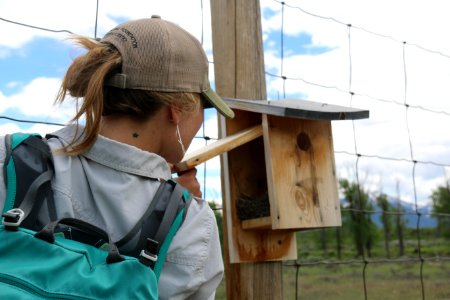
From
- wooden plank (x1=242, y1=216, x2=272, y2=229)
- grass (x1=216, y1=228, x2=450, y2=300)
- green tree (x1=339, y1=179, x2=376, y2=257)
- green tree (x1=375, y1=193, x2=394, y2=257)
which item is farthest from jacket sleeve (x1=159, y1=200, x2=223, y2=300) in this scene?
green tree (x1=375, y1=193, x2=394, y2=257)

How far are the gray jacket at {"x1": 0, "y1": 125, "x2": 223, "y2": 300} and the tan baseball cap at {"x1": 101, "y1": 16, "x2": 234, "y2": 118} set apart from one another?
0.16 m

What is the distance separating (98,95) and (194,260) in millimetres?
393

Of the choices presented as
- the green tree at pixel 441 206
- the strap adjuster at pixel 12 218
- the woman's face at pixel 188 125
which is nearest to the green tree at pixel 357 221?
the green tree at pixel 441 206

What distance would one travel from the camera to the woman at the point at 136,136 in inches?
53.2

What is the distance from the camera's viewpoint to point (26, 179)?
126 centimetres

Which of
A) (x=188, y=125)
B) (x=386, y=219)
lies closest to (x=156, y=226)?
(x=188, y=125)

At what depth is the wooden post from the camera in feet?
8.61

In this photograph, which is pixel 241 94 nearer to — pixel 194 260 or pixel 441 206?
pixel 194 260

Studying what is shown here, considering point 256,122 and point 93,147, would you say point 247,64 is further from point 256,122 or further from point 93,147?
point 93,147

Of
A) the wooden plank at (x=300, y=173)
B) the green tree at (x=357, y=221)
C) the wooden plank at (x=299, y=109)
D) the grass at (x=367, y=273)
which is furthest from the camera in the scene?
the green tree at (x=357, y=221)

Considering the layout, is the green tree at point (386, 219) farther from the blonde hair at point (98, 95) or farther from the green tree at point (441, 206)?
the blonde hair at point (98, 95)

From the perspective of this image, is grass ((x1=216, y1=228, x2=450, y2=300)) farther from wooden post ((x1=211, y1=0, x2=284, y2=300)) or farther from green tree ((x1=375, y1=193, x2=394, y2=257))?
wooden post ((x1=211, y1=0, x2=284, y2=300))

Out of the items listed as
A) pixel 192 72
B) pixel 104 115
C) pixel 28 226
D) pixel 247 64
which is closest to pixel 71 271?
pixel 28 226

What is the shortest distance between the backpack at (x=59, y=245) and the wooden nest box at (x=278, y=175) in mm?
1121
